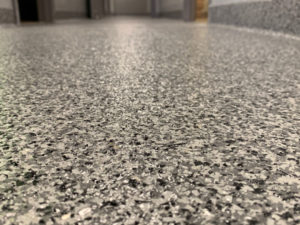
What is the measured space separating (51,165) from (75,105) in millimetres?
266

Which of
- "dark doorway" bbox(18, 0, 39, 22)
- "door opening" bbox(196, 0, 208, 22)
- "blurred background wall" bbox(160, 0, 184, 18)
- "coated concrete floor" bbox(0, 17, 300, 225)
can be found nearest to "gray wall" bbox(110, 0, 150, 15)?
"blurred background wall" bbox(160, 0, 184, 18)

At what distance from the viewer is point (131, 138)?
1.44 feet

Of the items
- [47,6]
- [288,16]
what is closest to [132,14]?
[47,6]

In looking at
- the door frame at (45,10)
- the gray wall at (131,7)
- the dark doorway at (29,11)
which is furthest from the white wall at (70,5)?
the gray wall at (131,7)

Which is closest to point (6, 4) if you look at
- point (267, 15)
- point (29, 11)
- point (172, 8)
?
point (29, 11)

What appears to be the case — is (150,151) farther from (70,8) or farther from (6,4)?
(70,8)

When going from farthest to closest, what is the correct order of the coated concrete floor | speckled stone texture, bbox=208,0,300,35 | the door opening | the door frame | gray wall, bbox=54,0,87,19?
the door opening → gray wall, bbox=54,0,87,19 → the door frame → speckled stone texture, bbox=208,0,300,35 → the coated concrete floor

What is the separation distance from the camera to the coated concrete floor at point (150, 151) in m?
0.27

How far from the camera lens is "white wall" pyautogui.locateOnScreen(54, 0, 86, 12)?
6168 mm

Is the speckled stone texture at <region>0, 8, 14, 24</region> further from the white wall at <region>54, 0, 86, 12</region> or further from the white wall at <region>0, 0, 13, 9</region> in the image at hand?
the white wall at <region>54, 0, 86, 12</region>

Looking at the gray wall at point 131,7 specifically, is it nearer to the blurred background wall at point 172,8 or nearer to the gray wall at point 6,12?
the blurred background wall at point 172,8

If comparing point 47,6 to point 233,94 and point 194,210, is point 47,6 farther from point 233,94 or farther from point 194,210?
point 194,210

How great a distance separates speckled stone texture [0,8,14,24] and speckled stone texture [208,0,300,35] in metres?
2.86

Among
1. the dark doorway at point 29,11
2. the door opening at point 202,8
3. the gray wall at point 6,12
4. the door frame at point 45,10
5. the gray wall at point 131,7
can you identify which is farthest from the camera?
the gray wall at point 131,7
